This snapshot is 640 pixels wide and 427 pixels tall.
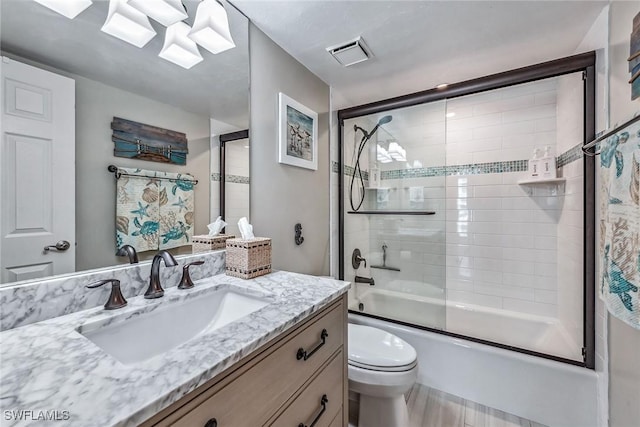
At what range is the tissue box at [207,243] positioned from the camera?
1.21m

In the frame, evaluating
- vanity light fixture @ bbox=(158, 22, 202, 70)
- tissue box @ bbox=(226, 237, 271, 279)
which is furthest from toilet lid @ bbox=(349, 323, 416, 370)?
vanity light fixture @ bbox=(158, 22, 202, 70)

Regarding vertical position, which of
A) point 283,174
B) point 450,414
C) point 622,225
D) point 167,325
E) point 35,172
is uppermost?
point 283,174

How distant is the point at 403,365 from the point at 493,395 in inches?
32.0

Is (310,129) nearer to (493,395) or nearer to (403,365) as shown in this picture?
(403,365)

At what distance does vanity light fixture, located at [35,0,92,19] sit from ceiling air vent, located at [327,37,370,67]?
1.21m

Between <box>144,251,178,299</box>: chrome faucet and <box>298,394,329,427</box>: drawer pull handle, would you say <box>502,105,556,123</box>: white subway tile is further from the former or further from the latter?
<box>144,251,178,299</box>: chrome faucet

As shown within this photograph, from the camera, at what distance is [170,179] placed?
111 centimetres

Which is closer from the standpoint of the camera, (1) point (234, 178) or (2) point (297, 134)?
(1) point (234, 178)

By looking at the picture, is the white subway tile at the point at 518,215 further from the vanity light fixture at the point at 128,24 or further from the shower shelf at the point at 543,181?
the vanity light fixture at the point at 128,24

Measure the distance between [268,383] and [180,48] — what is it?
131 cm

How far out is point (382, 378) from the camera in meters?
1.31

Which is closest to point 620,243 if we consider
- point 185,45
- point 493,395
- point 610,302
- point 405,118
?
point 610,302

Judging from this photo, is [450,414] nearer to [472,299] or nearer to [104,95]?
[472,299]

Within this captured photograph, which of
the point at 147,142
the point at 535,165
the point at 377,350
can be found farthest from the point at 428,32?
the point at 377,350
